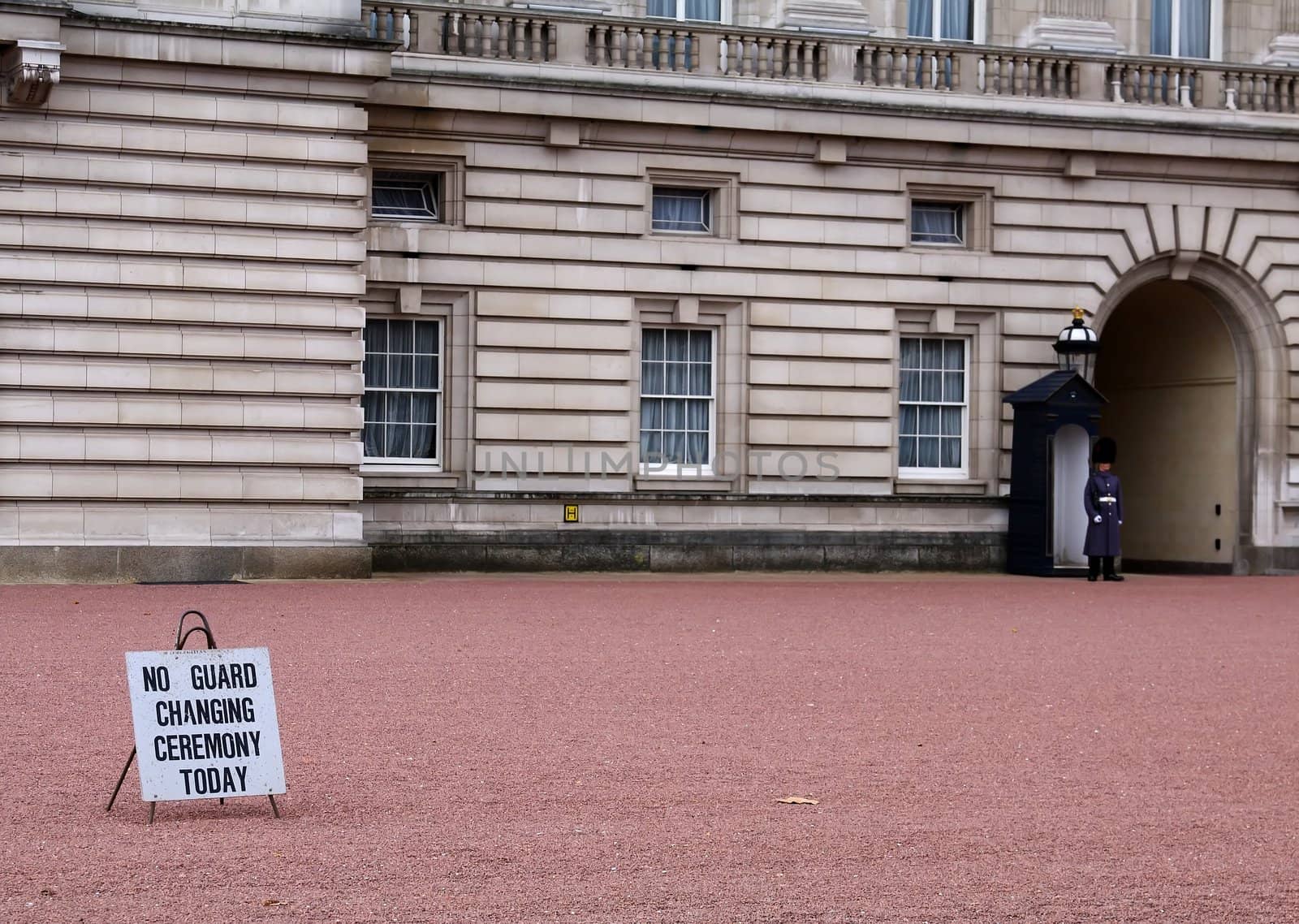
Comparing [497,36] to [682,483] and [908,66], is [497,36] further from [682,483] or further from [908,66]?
[682,483]

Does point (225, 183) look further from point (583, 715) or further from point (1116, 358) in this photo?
point (1116, 358)

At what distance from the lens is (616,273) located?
25.3m

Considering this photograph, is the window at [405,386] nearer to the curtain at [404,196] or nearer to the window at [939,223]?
the curtain at [404,196]

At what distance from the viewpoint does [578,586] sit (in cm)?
2222

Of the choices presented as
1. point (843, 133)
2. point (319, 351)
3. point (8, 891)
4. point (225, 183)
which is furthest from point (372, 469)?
point (8, 891)

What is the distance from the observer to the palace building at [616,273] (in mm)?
21688

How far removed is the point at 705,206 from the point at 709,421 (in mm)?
2809

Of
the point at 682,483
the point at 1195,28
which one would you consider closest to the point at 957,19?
the point at 1195,28

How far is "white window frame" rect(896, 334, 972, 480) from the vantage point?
26719 millimetres

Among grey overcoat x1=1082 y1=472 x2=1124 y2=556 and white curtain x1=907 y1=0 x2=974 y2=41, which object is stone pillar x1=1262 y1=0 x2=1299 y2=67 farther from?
grey overcoat x1=1082 y1=472 x2=1124 y2=556

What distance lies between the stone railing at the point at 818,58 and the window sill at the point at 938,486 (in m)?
5.09

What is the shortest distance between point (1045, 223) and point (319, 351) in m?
10.3

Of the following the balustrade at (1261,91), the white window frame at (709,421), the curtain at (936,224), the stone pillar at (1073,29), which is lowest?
the white window frame at (709,421)

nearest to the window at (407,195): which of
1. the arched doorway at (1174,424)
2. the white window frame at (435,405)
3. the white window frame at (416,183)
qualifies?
the white window frame at (416,183)
